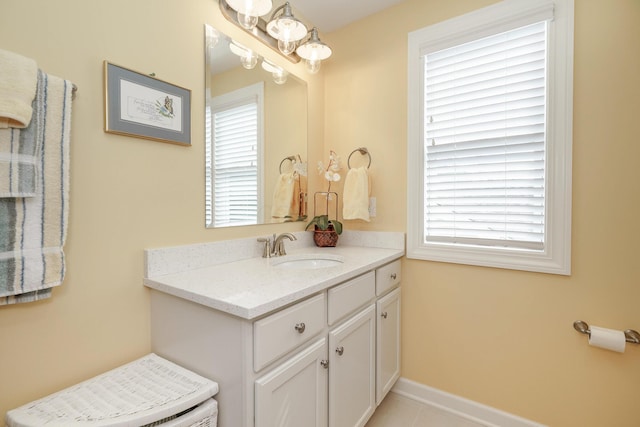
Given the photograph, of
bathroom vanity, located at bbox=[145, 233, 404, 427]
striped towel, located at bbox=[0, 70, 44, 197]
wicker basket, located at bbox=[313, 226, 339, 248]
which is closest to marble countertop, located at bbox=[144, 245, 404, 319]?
bathroom vanity, located at bbox=[145, 233, 404, 427]

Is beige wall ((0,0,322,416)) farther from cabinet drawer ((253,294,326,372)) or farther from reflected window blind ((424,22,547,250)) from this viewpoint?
reflected window blind ((424,22,547,250))

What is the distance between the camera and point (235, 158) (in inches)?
61.7

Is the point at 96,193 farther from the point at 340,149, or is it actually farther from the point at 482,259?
the point at 482,259

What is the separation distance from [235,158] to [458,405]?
1.89 metres

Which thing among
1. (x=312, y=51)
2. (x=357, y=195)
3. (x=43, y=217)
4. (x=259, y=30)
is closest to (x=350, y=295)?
(x=357, y=195)

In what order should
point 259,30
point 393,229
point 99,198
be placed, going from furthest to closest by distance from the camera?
point 393,229
point 259,30
point 99,198

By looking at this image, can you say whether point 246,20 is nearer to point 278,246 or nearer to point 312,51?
point 312,51

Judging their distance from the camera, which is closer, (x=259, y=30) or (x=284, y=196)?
(x=259, y=30)

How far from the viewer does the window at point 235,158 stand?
4.75 feet

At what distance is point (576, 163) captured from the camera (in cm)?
140

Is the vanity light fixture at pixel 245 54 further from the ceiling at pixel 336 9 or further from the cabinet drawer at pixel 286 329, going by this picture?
the cabinet drawer at pixel 286 329

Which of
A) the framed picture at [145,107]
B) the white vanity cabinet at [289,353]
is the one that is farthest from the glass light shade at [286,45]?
the white vanity cabinet at [289,353]

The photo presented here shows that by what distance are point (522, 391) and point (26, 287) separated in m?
2.18

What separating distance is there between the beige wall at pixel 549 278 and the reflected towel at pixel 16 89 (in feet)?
5.46
